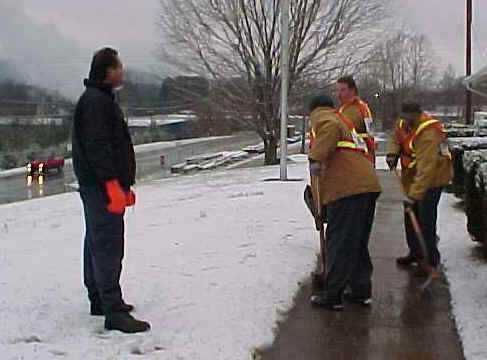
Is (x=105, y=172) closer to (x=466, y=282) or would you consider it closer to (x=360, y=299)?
(x=360, y=299)

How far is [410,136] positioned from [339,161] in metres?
1.44

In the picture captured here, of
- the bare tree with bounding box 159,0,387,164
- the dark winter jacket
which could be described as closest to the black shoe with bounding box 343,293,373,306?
the dark winter jacket

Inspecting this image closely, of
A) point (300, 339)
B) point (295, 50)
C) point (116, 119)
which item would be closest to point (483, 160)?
point (300, 339)

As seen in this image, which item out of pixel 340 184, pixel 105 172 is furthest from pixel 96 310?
pixel 340 184

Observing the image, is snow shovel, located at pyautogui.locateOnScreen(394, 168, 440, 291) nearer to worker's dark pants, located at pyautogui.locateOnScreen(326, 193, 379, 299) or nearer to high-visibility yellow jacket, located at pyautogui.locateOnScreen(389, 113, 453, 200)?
high-visibility yellow jacket, located at pyautogui.locateOnScreen(389, 113, 453, 200)

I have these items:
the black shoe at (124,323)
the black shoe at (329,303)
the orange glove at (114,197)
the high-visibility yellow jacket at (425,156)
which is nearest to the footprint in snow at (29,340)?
the black shoe at (124,323)

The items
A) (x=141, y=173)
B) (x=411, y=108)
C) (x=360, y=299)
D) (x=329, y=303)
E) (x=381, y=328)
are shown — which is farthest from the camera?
A: (x=141, y=173)

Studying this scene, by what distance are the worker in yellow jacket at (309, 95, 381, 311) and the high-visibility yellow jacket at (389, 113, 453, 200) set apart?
0.88 meters

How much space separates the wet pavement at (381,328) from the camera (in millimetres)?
4898

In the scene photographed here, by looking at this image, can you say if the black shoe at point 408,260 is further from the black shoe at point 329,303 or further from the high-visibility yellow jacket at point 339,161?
the high-visibility yellow jacket at point 339,161

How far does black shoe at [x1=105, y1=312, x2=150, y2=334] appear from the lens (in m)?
4.88

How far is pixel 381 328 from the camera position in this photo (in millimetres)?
5426

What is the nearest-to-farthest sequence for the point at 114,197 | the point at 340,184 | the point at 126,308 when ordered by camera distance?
the point at 114,197
the point at 126,308
the point at 340,184

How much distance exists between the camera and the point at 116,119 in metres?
4.87
